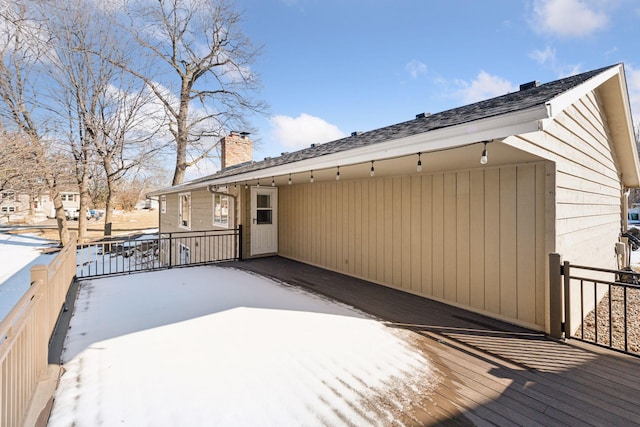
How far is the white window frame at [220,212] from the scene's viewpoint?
28.3 feet

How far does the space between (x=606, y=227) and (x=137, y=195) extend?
3920 cm

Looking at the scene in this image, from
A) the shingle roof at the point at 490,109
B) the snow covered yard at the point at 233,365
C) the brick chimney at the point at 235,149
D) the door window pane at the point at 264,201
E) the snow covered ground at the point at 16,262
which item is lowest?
the snow covered ground at the point at 16,262

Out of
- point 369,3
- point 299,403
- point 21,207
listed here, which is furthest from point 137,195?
→ point 299,403

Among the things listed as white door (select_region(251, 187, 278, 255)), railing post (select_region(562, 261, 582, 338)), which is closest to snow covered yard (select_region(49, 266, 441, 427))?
railing post (select_region(562, 261, 582, 338))

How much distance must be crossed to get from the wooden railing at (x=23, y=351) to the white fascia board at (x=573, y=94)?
375cm

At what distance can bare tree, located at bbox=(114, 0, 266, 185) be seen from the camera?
14.8 metres

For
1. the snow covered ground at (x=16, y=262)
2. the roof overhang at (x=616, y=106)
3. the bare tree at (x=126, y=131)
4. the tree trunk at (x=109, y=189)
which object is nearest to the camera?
the roof overhang at (x=616, y=106)

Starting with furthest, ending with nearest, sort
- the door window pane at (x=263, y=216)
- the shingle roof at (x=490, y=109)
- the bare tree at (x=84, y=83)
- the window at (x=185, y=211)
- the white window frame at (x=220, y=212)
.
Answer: the bare tree at (x=84, y=83) → the window at (x=185, y=211) → the white window frame at (x=220, y=212) → the door window pane at (x=263, y=216) → the shingle roof at (x=490, y=109)

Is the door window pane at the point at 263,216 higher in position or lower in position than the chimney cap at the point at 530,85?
lower

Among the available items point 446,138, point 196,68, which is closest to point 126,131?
point 196,68

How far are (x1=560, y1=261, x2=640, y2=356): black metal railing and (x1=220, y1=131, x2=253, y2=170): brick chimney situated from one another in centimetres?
1295

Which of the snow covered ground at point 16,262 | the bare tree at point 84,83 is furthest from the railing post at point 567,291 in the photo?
the bare tree at point 84,83

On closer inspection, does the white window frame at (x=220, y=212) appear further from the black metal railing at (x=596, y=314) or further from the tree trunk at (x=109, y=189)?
the tree trunk at (x=109, y=189)

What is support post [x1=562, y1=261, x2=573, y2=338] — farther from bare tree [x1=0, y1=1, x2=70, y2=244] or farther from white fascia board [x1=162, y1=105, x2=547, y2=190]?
bare tree [x1=0, y1=1, x2=70, y2=244]
